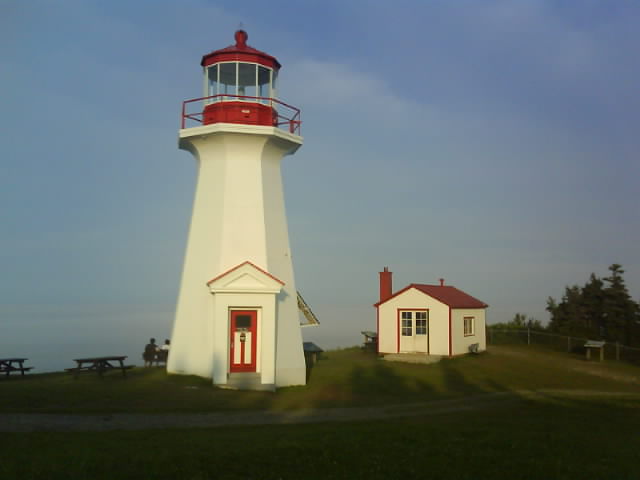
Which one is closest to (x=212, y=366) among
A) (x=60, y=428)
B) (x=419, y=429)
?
(x=60, y=428)

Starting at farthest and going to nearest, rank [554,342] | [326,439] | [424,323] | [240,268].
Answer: [554,342]
[424,323]
[240,268]
[326,439]

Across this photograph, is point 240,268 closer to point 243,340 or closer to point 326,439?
point 243,340

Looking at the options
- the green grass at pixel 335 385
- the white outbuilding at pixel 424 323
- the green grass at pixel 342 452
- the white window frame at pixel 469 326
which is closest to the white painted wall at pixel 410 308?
the white outbuilding at pixel 424 323

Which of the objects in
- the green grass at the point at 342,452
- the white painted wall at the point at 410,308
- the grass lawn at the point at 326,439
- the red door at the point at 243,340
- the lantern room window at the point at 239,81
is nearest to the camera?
the green grass at the point at 342,452

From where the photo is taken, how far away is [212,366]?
1906cm

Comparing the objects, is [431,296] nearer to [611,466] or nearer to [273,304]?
[273,304]

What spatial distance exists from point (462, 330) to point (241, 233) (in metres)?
13.1

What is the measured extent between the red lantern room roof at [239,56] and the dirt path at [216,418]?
1078 cm

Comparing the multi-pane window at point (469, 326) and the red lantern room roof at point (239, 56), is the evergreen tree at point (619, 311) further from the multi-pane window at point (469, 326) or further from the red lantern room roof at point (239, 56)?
the red lantern room roof at point (239, 56)

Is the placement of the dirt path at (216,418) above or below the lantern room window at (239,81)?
below

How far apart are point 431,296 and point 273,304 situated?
1125 centimetres

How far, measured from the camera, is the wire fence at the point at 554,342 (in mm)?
29969

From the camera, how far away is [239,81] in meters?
20.7

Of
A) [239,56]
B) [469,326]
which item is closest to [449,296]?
[469,326]
